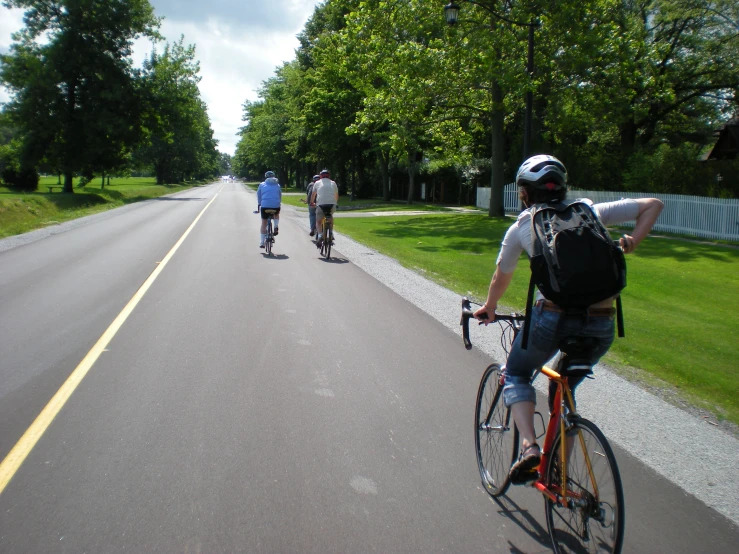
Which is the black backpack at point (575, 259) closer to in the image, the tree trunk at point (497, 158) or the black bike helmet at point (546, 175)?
the black bike helmet at point (546, 175)

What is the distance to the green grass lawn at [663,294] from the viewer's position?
249 inches

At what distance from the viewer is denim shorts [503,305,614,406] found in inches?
121

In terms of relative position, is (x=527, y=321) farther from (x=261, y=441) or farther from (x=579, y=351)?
(x=261, y=441)

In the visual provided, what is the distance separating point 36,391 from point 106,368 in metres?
0.76

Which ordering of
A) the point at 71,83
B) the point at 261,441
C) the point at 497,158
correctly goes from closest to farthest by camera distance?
the point at 261,441 → the point at 497,158 → the point at 71,83

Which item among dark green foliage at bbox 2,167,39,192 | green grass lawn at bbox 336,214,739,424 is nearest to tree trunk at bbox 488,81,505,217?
green grass lawn at bbox 336,214,739,424

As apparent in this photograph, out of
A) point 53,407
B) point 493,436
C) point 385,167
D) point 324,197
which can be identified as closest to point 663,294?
point 324,197

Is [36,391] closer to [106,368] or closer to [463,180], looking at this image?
[106,368]

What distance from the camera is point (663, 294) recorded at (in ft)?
36.9

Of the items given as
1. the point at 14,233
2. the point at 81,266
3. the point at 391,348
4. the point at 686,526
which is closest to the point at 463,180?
the point at 14,233

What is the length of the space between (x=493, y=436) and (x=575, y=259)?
58.9 inches

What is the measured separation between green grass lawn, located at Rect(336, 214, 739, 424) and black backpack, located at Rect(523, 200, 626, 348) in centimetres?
298

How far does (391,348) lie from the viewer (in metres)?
7.08

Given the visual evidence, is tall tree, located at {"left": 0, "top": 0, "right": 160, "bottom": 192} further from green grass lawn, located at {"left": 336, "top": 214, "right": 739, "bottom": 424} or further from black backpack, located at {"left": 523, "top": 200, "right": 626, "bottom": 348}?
black backpack, located at {"left": 523, "top": 200, "right": 626, "bottom": 348}
